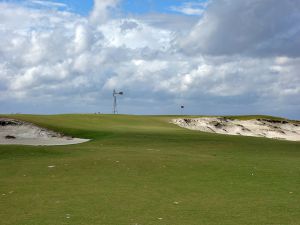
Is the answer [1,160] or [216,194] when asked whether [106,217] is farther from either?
[1,160]

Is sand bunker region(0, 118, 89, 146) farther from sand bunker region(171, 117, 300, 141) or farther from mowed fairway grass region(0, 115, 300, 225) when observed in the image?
sand bunker region(171, 117, 300, 141)

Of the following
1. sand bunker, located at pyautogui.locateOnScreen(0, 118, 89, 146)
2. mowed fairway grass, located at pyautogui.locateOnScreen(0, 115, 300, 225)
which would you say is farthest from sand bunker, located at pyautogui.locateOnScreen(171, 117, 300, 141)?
mowed fairway grass, located at pyautogui.locateOnScreen(0, 115, 300, 225)

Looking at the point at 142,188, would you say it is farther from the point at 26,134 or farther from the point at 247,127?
the point at 247,127

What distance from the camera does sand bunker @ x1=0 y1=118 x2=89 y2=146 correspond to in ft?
140

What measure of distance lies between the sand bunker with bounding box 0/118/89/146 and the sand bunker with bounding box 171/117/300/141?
2670 cm

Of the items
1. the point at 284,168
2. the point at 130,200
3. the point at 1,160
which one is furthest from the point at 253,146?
the point at 130,200

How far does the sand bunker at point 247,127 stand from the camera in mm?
71312

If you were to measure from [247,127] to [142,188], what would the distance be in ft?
199

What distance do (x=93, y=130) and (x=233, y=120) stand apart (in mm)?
36892

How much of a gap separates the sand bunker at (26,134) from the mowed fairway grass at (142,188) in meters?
13.2

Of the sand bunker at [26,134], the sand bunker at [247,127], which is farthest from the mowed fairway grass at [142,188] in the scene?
the sand bunker at [247,127]

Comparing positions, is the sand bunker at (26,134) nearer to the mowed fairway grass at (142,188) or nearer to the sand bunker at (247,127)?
the mowed fairway grass at (142,188)

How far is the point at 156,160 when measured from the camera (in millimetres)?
24875

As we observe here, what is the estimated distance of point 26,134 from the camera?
4628 cm
